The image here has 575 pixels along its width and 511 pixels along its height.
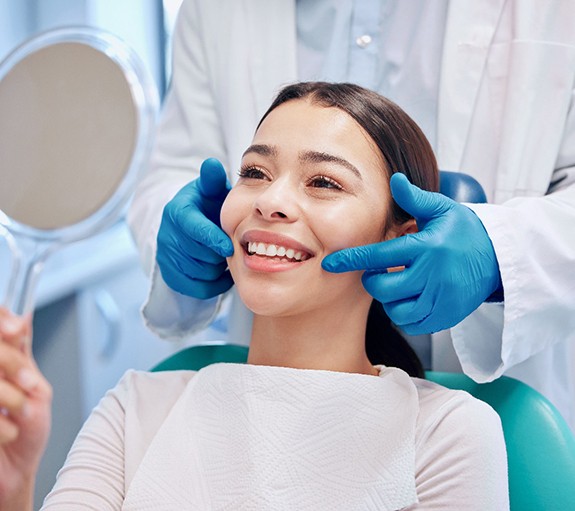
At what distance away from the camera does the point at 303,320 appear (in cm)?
125

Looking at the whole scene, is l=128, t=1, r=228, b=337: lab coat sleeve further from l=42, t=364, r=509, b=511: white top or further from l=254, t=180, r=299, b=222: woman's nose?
l=254, t=180, r=299, b=222: woman's nose

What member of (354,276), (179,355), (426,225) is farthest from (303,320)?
(179,355)

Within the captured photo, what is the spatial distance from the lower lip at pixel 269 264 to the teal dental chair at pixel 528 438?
36 centimetres

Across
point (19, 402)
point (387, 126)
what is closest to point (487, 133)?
point (387, 126)

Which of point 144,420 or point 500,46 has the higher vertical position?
point 500,46

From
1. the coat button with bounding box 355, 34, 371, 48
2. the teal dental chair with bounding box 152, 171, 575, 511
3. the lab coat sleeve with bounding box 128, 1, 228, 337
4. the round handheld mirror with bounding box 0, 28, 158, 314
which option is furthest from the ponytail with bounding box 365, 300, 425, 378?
the round handheld mirror with bounding box 0, 28, 158, 314

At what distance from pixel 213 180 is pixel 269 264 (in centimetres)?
30

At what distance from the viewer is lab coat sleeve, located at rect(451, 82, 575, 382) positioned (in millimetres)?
1209

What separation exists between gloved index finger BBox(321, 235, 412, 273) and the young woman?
0.05 meters

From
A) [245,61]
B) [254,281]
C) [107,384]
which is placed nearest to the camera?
[254,281]

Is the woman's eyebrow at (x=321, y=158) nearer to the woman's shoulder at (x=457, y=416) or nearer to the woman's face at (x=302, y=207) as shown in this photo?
the woman's face at (x=302, y=207)

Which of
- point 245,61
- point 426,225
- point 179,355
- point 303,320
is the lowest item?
point 179,355

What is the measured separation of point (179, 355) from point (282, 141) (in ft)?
1.68

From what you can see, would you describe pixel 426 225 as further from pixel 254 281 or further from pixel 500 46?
pixel 500 46
